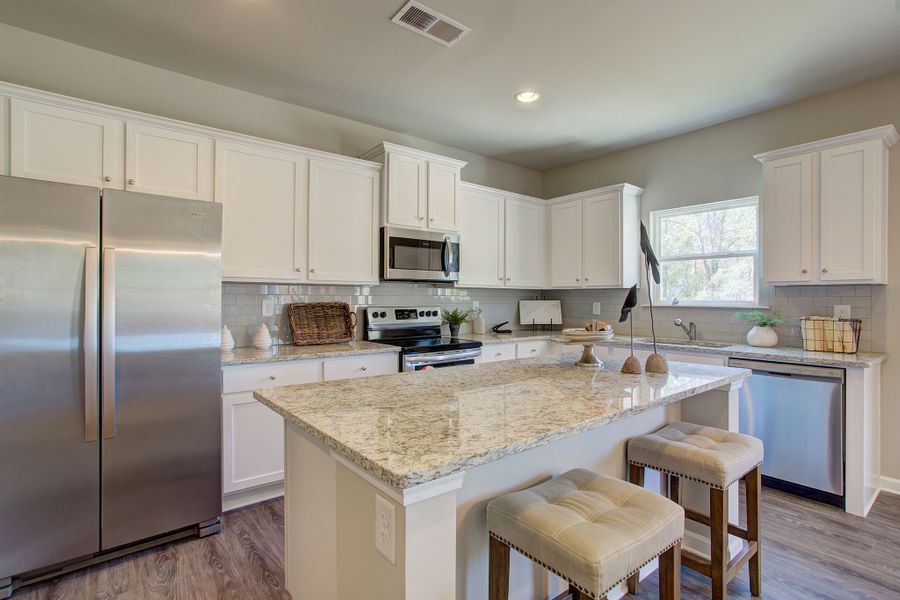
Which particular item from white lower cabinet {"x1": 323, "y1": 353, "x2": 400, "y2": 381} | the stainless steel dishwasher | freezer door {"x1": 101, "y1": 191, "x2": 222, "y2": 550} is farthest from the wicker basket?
the stainless steel dishwasher

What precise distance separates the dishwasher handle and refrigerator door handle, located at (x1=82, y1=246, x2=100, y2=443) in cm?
374

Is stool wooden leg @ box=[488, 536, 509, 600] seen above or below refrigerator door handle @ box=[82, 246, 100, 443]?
below

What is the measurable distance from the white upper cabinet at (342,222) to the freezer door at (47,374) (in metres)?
1.36

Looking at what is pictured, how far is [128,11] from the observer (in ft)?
7.50

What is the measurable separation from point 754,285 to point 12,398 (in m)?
4.66

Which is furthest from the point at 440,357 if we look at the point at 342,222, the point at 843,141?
the point at 843,141

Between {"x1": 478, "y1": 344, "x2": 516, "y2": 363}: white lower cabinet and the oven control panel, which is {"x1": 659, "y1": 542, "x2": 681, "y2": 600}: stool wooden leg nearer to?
{"x1": 478, "y1": 344, "x2": 516, "y2": 363}: white lower cabinet

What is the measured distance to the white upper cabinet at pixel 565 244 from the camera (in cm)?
449

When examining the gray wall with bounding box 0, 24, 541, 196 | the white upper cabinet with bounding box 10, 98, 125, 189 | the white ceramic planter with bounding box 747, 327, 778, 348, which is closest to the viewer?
the white upper cabinet with bounding box 10, 98, 125, 189

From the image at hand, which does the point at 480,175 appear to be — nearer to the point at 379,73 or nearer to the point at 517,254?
the point at 517,254

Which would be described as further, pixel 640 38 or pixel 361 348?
pixel 361 348

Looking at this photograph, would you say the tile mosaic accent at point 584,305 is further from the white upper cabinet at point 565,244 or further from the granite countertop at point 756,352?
the white upper cabinet at point 565,244

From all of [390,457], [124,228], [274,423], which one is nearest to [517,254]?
[274,423]

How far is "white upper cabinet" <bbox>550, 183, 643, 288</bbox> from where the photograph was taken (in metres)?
4.15
